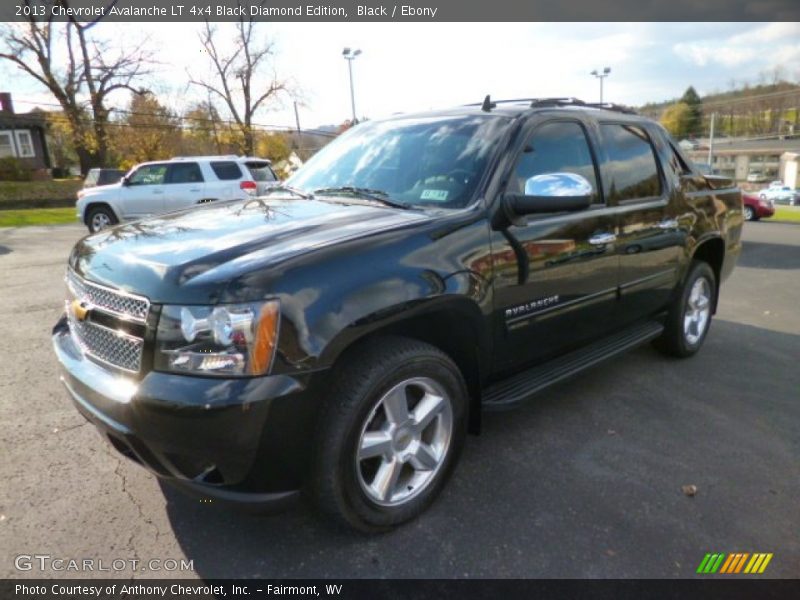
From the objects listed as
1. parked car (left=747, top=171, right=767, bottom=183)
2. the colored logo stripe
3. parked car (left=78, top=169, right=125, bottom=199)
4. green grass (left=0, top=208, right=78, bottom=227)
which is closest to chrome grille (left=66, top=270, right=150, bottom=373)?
the colored logo stripe

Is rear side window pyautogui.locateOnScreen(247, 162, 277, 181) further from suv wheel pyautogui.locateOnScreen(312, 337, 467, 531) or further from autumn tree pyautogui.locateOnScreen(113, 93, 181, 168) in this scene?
autumn tree pyautogui.locateOnScreen(113, 93, 181, 168)

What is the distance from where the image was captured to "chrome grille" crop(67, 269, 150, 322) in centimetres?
213

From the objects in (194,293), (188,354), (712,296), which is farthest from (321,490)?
(712,296)

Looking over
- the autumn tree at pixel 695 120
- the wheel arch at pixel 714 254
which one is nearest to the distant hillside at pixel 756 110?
the autumn tree at pixel 695 120

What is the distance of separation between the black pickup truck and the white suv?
1114 cm

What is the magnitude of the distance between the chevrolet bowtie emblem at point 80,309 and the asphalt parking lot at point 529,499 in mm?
948

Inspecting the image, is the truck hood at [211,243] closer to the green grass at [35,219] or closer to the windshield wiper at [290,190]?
the windshield wiper at [290,190]

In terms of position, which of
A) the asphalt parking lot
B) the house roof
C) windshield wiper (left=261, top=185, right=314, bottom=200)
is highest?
the house roof

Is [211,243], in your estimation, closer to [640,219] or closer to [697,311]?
[640,219]

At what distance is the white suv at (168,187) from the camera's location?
1416 centimetres

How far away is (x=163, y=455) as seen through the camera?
2.08 metres

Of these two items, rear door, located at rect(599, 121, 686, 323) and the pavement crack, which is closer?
the pavement crack

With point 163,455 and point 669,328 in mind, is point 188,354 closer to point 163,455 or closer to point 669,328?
point 163,455

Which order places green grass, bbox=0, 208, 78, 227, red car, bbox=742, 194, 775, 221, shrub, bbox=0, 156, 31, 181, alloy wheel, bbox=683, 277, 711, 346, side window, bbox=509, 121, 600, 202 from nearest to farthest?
1. side window, bbox=509, 121, 600, 202
2. alloy wheel, bbox=683, 277, 711, 346
3. green grass, bbox=0, 208, 78, 227
4. red car, bbox=742, 194, 775, 221
5. shrub, bbox=0, 156, 31, 181
